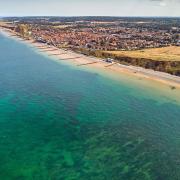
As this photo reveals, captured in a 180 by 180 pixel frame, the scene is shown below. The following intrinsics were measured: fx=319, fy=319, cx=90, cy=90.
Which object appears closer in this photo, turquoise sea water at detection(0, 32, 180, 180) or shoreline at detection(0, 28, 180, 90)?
turquoise sea water at detection(0, 32, 180, 180)

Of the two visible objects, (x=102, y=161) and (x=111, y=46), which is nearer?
(x=102, y=161)

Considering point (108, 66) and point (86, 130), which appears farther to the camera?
point (108, 66)

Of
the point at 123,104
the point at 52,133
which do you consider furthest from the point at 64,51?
the point at 52,133

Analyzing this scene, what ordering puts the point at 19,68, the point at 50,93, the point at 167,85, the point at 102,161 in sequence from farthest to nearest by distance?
the point at 19,68 < the point at 167,85 < the point at 50,93 < the point at 102,161

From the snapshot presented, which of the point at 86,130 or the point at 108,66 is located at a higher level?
the point at 86,130

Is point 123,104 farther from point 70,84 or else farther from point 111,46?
point 111,46
